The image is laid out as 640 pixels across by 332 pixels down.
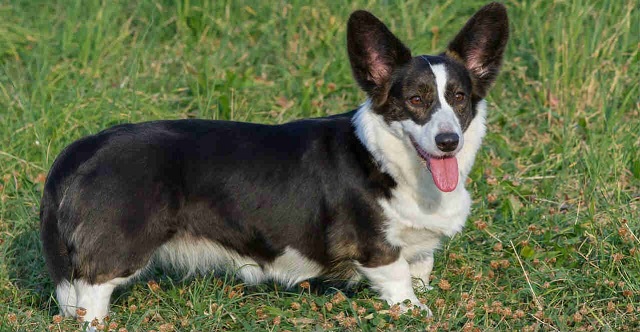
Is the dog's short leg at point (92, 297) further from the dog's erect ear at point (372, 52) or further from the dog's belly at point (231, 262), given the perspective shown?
the dog's erect ear at point (372, 52)

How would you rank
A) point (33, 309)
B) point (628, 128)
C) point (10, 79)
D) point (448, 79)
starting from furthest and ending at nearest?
point (10, 79)
point (628, 128)
point (33, 309)
point (448, 79)

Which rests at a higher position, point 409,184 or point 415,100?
point 415,100

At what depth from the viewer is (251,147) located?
4.00 m

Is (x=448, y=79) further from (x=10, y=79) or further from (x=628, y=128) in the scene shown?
(x=10, y=79)

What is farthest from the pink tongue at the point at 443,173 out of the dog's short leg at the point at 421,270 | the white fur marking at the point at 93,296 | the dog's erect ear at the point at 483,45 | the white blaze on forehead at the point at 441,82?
the white fur marking at the point at 93,296

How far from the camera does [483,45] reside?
407 cm

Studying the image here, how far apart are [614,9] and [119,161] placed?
358 cm

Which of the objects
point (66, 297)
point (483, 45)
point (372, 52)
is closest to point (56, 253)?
point (66, 297)

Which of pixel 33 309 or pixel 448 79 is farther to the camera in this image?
pixel 33 309

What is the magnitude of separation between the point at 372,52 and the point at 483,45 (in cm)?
47

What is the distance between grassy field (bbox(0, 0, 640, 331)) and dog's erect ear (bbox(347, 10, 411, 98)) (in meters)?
0.89

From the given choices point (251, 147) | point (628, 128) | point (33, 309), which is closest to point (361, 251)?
point (251, 147)

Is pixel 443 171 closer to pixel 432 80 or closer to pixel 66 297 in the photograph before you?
pixel 432 80

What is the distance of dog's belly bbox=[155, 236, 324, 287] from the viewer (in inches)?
156
